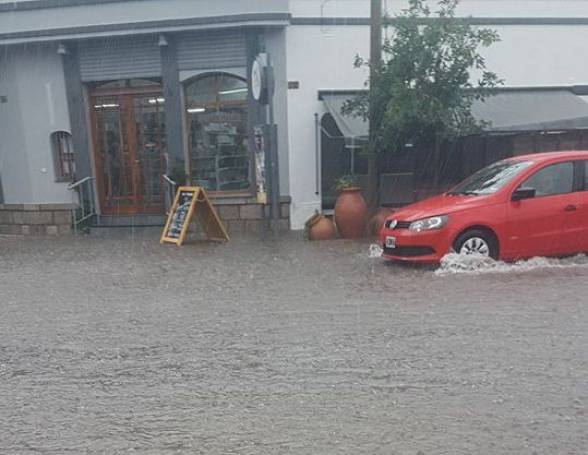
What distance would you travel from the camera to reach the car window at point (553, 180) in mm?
7695

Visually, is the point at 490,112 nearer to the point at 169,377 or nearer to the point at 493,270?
the point at 493,270

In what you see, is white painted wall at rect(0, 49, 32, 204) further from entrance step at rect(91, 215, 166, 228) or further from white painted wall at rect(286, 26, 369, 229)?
white painted wall at rect(286, 26, 369, 229)

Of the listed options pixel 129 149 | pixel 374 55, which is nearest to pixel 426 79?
pixel 374 55

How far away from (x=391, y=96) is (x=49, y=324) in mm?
6873

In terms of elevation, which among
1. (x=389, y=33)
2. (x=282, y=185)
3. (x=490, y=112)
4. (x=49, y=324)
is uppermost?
(x=389, y=33)

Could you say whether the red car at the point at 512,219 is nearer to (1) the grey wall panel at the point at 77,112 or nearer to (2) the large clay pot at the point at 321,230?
(2) the large clay pot at the point at 321,230

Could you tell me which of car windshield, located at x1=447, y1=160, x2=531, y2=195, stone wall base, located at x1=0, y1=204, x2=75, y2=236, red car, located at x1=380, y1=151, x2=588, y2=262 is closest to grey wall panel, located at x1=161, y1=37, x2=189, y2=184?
stone wall base, located at x1=0, y1=204, x2=75, y2=236

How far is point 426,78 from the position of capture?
9695 millimetres

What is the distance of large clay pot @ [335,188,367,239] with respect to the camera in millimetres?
10375

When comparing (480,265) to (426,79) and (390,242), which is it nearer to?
(390,242)

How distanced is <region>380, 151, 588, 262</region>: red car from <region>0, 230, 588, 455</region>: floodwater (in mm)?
342

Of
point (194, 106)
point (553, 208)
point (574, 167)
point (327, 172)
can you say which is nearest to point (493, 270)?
point (553, 208)

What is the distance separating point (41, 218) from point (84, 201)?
120 cm

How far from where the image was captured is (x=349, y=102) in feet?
34.5
